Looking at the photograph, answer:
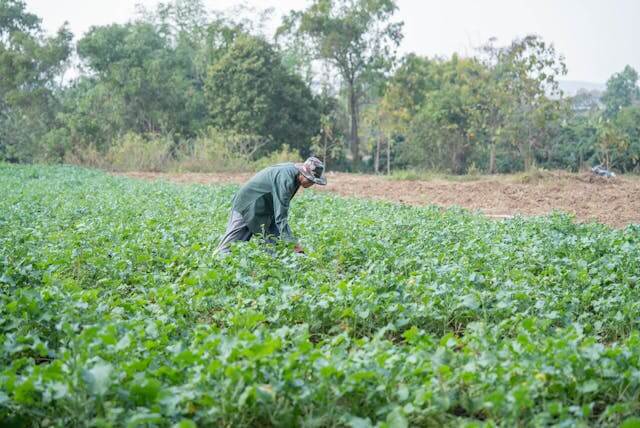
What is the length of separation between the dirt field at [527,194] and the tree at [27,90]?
14976 millimetres

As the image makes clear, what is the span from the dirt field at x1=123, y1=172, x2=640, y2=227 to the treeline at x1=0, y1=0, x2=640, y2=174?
9.00 meters

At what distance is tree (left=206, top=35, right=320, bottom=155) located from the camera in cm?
3372

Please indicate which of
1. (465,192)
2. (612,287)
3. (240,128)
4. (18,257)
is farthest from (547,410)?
(240,128)

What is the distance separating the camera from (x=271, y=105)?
34.2 meters

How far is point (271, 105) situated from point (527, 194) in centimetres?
1876

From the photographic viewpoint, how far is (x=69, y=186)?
60.5 feet

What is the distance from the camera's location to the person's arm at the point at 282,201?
23.1 ft

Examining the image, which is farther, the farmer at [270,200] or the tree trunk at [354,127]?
the tree trunk at [354,127]

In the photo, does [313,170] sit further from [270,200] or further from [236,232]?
[236,232]

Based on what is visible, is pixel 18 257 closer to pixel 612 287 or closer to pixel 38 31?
pixel 612 287

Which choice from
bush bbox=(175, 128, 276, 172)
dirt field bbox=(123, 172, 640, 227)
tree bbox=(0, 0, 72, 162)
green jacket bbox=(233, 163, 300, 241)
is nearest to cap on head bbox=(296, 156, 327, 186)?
green jacket bbox=(233, 163, 300, 241)

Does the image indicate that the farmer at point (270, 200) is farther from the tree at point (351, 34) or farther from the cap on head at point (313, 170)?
the tree at point (351, 34)

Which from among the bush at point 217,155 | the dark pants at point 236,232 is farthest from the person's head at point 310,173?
the bush at point 217,155

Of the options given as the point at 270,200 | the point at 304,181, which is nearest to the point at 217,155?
the point at 270,200
